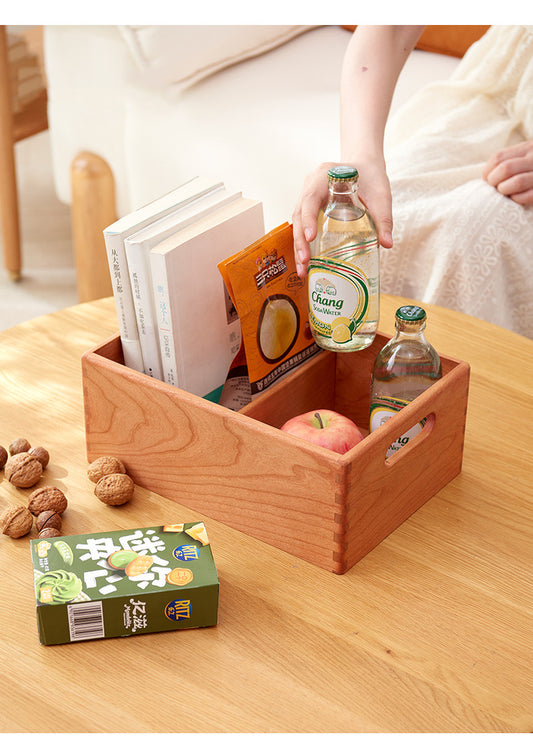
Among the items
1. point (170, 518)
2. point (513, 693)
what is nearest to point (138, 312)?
point (170, 518)

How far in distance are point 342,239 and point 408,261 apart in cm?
61

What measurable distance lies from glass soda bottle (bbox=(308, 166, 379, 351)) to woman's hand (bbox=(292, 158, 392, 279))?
13 mm

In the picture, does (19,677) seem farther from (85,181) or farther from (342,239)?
(85,181)

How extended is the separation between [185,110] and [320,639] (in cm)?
164

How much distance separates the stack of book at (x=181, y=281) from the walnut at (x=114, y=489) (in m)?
0.12

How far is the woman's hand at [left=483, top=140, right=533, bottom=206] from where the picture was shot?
60.4 inches

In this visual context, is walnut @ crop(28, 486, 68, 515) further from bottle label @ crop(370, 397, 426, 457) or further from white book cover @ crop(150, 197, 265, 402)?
bottle label @ crop(370, 397, 426, 457)

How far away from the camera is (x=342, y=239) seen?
1020mm

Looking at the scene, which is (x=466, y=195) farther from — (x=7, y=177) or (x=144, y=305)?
(x=7, y=177)

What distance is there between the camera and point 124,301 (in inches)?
37.3

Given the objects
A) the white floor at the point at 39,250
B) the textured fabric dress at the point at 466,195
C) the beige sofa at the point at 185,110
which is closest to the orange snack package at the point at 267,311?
the textured fabric dress at the point at 466,195

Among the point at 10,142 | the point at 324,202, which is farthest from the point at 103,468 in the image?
the point at 10,142

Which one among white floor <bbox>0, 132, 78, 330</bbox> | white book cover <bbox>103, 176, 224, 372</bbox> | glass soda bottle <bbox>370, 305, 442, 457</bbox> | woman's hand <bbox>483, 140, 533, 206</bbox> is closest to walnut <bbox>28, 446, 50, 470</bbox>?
white book cover <bbox>103, 176, 224, 372</bbox>

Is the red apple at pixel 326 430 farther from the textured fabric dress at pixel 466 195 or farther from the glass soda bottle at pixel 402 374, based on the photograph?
the textured fabric dress at pixel 466 195
